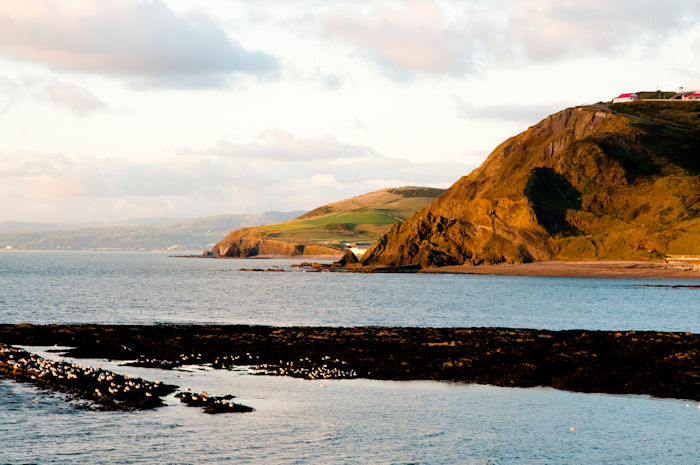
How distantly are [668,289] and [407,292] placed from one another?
48.5m

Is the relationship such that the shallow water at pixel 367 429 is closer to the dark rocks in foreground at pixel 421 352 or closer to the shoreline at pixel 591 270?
the dark rocks in foreground at pixel 421 352

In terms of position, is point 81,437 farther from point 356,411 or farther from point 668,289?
point 668,289

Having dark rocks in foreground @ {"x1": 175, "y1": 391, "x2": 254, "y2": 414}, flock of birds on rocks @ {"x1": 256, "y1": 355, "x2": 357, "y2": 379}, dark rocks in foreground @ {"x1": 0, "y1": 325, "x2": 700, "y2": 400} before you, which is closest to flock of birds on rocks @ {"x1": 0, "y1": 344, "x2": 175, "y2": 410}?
dark rocks in foreground @ {"x1": 175, "y1": 391, "x2": 254, "y2": 414}

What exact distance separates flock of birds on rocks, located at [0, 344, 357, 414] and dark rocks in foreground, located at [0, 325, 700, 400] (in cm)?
19

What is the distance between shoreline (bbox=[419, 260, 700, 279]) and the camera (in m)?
155

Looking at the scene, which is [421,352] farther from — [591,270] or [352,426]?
[591,270]

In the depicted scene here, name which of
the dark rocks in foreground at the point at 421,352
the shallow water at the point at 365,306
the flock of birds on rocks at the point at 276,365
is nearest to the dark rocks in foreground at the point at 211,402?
the flock of birds on rocks at the point at 276,365

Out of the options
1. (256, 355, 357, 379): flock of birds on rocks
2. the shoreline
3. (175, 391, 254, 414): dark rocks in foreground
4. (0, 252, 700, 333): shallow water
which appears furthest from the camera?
the shoreline

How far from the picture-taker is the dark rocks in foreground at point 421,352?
34.1 m

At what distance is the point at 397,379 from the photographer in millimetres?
34062

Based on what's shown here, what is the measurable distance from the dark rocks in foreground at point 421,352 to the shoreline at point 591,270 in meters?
114

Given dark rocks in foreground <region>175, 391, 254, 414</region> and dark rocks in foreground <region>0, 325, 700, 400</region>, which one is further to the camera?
dark rocks in foreground <region>0, 325, 700, 400</region>

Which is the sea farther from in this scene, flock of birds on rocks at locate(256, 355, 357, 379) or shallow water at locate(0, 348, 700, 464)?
flock of birds on rocks at locate(256, 355, 357, 379)

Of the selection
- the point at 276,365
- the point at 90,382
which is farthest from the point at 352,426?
the point at 276,365
